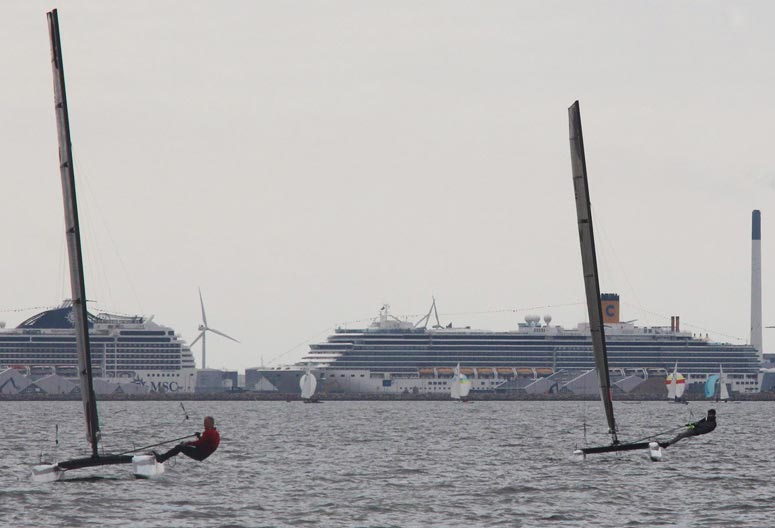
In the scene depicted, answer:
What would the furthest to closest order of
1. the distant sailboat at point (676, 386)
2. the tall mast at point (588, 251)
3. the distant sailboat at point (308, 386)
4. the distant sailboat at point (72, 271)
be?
the distant sailboat at point (308, 386)
the distant sailboat at point (676, 386)
the tall mast at point (588, 251)
the distant sailboat at point (72, 271)

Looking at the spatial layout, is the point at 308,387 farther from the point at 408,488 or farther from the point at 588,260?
the point at 408,488

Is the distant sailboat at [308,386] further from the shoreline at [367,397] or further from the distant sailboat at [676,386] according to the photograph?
the distant sailboat at [676,386]

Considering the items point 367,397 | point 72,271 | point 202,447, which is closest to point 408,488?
point 202,447

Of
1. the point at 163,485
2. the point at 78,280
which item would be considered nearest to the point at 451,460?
the point at 163,485

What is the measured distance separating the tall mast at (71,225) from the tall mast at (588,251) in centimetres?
1558

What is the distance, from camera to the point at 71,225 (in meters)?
39.1

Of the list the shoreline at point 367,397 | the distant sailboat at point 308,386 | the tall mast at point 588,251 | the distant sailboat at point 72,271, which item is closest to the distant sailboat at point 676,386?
Result: the shoreline at point 367,397

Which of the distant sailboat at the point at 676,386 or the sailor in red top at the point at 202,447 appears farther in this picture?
the distant sailboat at the point at 676,386

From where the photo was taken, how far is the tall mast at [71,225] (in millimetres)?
38562

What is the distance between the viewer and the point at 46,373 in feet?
645

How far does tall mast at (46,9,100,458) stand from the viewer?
38.6 m

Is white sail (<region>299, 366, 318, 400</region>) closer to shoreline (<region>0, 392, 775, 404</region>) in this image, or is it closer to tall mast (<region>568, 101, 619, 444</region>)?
shoreline (<region>0, 392, 775, 404</region>)

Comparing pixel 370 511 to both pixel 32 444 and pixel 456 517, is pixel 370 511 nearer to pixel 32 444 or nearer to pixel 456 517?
pixel 456 517

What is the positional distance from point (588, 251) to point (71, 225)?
15.9 metres
